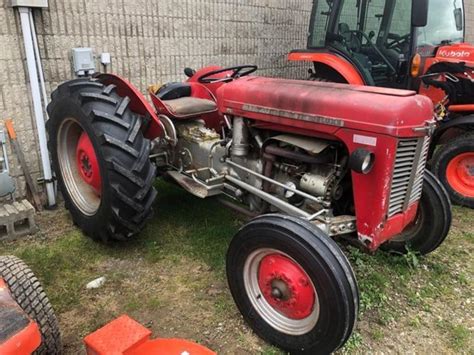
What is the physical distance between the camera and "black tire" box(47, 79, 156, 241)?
269 centimetres

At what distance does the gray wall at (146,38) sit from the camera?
345cm

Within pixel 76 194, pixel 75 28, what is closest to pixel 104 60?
pixel 75 28

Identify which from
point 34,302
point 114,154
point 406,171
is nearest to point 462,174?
point 406,171

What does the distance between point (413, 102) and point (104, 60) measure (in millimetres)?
2814

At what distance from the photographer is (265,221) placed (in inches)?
83.3

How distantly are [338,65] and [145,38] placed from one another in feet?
6.55

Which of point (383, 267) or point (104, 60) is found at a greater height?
point (104, 60)

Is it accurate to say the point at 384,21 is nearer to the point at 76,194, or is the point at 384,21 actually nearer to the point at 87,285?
the point at 76,194

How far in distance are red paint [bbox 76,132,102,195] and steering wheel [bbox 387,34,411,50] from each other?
3154 mm

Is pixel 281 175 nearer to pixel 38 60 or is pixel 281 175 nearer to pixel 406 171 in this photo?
pixel 406 171

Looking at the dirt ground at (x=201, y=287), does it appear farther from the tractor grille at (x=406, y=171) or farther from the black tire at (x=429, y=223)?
the tractor grille at (x=406, y=171)

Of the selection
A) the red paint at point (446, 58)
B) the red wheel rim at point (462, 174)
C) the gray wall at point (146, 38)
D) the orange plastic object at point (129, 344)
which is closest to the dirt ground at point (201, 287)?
the orange plastic object at point (129, 344)

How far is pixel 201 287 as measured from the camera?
271 cm

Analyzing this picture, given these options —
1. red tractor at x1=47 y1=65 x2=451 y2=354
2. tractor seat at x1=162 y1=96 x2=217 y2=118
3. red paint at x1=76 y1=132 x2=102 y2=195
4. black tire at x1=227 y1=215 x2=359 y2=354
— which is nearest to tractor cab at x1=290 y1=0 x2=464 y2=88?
tractor seat at x1=162 y1=96 x2=217 y2=118
